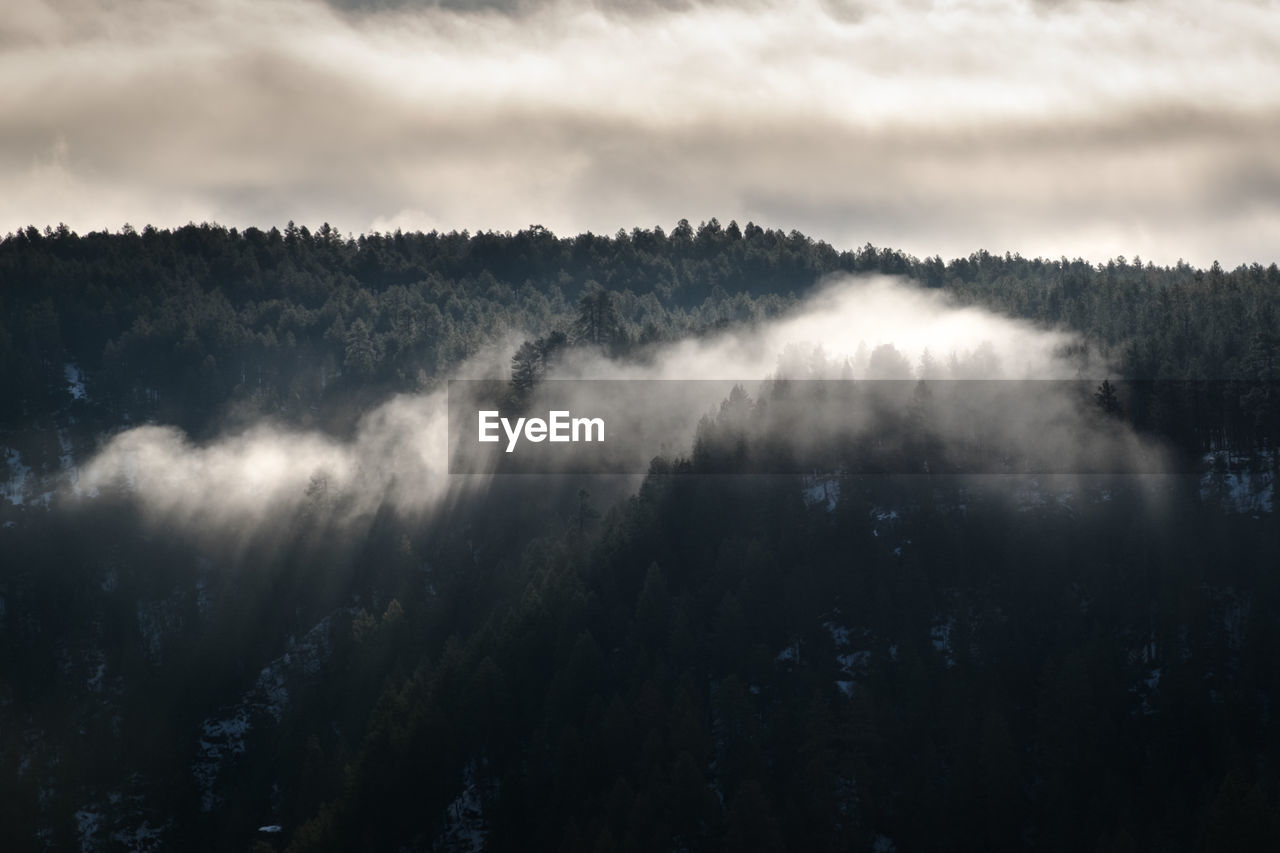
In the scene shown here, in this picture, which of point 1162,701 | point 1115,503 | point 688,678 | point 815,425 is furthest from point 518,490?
point 1162,701

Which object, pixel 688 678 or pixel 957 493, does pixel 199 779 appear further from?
pixel 957 493

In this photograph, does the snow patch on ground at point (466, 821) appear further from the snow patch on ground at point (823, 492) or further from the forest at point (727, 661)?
the snow patch on ground at point (823, 492)

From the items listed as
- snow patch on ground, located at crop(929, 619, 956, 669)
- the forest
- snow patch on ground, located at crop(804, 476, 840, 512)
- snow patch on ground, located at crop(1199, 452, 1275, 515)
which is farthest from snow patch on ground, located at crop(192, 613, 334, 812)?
snow patch on ground, located at crop(1199, 452, 1275, 515)

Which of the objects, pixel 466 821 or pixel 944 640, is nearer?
pixel 466 821

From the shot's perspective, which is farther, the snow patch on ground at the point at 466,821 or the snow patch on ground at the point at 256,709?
the snow patch on ground at the point at 256,709

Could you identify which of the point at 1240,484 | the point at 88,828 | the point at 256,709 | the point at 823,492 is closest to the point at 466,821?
the point at 823,492

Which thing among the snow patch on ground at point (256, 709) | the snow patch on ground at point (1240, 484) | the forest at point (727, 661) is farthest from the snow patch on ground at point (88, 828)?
the snow patch on ground at point (1240, 484)

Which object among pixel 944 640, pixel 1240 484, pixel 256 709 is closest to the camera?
pixel 944 640

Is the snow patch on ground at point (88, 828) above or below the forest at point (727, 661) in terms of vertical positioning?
below

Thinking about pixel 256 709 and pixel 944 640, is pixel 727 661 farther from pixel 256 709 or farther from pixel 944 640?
pixel 256 709
